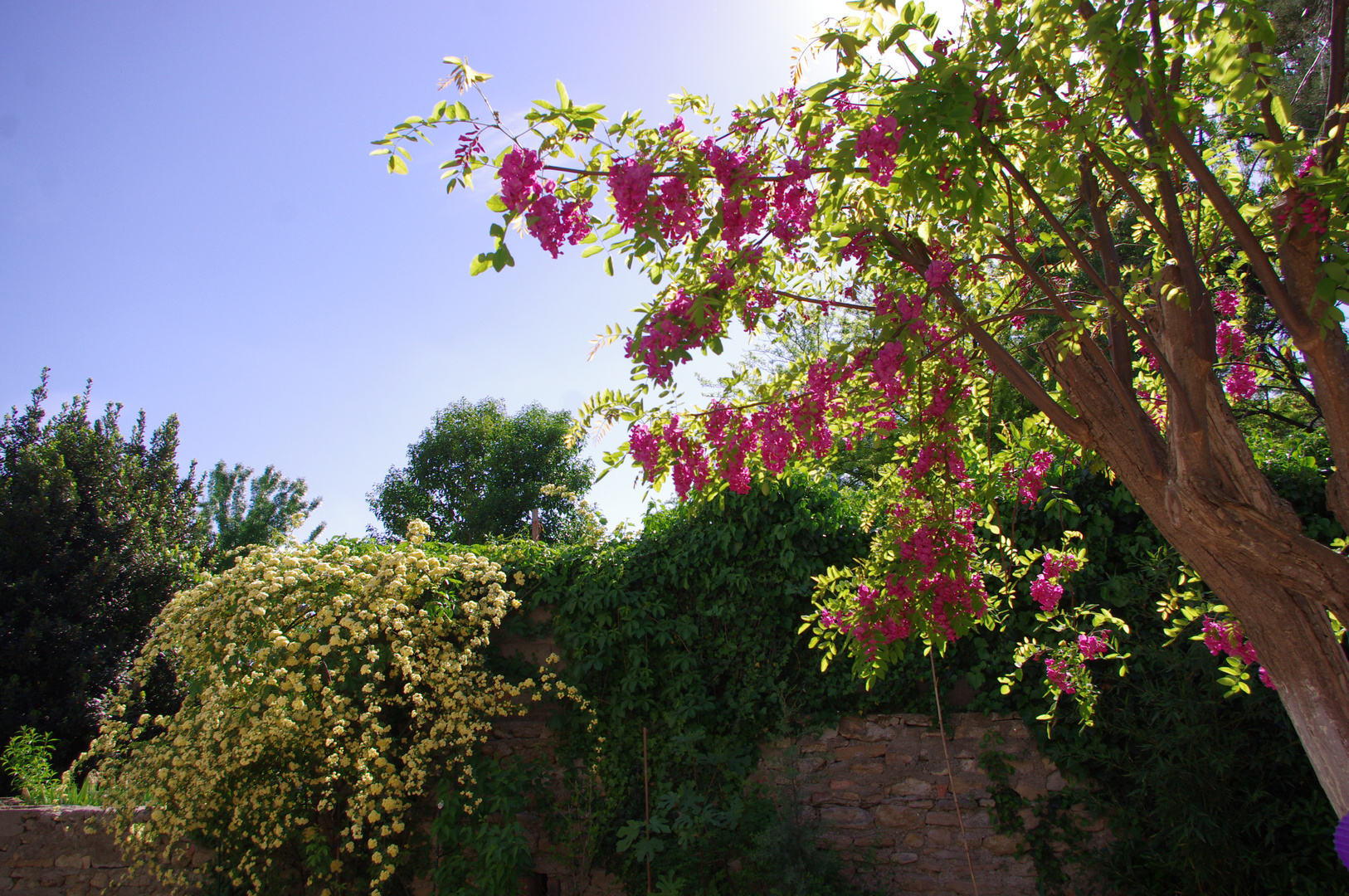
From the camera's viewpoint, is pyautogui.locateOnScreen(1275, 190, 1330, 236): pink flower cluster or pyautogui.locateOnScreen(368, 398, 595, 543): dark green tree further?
pyautogui.locateOnScreen(368, 398, 595, 543): dark green tree

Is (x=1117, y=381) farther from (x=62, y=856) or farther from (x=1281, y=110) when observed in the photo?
(x=62, y=856)

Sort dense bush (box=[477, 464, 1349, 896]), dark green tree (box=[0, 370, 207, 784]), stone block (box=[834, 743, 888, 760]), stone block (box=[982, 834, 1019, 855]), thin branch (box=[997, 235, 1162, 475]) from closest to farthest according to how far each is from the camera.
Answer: thin branch (box=[997, 235, 1162, 475]) → dense bush (box=[477, 464, 1349, 896]) → stone block (box=[982, 834, 1019, 855]) → stone block (box=[834, 743, 888, 760]) → dark green tree (box=[0, 370, 207, 784])

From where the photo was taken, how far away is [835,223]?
94.2 inches

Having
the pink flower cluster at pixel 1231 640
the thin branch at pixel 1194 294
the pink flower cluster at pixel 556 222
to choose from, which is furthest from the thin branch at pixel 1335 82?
the pink flower cluster at pixel 556 222

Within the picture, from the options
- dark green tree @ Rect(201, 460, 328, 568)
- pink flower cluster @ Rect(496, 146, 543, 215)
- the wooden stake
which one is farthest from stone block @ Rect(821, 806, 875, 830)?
dark green tree @ Rect(201, 460, 328, 568)

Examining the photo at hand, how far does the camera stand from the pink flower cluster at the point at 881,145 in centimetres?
200

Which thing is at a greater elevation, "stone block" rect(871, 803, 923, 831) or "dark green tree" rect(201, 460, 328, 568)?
"dark green tree" rect(201, 460, 328, 568)

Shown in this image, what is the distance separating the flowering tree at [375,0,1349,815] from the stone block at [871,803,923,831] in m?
1.83

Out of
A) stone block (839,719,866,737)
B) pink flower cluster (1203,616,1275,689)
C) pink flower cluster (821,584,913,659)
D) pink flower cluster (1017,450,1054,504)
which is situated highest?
pink flower cluster (1017,450,1054,504)

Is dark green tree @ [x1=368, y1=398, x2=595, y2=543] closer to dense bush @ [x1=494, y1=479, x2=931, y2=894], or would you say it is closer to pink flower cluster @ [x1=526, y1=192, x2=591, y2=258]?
dense bush @ [x1=494, y1=479, x2=931, y2=894]

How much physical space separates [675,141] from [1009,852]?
13.1ft

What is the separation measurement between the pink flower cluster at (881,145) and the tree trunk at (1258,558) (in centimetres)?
94

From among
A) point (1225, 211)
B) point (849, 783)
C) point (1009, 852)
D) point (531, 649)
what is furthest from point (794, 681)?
point (1225, 211)

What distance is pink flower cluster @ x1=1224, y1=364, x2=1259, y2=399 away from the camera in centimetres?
303
